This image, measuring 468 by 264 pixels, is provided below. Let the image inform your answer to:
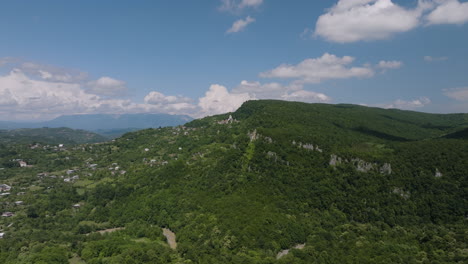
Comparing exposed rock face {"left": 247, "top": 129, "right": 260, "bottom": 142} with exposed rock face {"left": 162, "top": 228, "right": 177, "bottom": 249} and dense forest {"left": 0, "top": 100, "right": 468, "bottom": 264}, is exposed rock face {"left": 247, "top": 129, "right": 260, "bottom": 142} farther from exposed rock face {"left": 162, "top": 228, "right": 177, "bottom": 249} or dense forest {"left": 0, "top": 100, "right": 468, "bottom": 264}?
exposed rock face {"left": 162, "top": 228, "right": 177, "bottom": 249}

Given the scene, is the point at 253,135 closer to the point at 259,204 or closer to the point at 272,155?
the point at 272,155

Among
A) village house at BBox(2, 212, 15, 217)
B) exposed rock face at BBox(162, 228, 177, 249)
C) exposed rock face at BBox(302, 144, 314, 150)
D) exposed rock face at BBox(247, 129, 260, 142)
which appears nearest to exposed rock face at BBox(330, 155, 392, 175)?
exposed rock face at BBox(302, 144, 314, 150)

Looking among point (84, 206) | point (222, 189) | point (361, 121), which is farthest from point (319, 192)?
point (361, 121)

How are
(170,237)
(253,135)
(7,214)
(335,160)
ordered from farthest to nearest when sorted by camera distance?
(253,135), (335,160), (7,214), (170,237)

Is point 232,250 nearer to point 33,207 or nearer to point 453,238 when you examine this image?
point 453,238

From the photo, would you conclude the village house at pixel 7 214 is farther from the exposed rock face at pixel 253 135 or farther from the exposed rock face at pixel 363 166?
the exposed rock face at pixel 363 166

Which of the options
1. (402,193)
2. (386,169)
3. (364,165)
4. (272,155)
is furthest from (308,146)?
(402,193)

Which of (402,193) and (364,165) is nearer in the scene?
(402,193)

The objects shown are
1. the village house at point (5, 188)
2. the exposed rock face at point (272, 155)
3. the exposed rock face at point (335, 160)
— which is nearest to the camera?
the exposed rock face at point (335, 160)

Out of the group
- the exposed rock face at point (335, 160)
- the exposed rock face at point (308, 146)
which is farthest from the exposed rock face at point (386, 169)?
the exposed rock face at point (308, 146)
